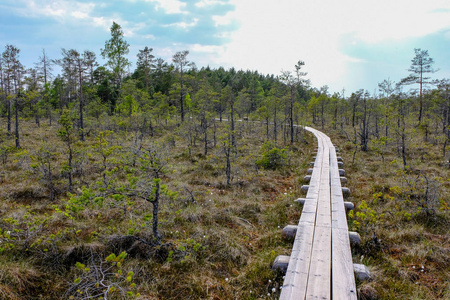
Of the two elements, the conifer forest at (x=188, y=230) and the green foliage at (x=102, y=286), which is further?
the conifer forest at (x=188, y=230)

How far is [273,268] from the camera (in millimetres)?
4445

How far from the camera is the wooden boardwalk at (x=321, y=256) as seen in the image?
3506mm

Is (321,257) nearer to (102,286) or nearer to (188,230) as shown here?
(188,230)

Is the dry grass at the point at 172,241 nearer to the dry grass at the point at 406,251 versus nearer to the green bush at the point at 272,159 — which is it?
the dry grass at the point at 406,251

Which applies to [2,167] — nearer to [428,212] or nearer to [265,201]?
[265,201]

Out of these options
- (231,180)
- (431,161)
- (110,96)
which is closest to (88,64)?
(110,96)

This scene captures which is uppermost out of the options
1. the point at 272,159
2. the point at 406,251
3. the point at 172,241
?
the point at 272,159

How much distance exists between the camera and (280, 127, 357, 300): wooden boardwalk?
3506 millimetres

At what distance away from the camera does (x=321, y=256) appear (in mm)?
4305

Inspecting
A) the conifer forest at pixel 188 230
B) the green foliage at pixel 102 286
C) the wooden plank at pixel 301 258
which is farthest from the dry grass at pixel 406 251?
the green foliage at pixel 102 286

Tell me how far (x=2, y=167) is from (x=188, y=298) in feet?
45.6

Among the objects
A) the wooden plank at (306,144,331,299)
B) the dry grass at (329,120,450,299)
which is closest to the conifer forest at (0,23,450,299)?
the dry grass at (329,120,450,299)

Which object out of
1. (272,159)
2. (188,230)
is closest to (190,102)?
(272,159)

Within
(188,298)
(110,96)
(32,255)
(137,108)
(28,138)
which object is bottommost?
(188,298)
